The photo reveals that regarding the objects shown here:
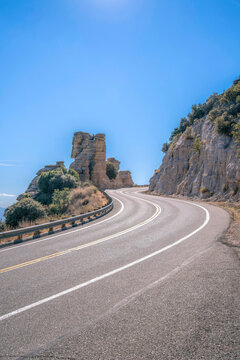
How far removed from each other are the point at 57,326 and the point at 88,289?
48.8 inches

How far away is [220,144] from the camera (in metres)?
23.7

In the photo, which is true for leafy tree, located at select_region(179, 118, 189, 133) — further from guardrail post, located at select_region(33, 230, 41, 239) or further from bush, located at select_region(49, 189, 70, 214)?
guardrail post, located at select_region(33, 230, 41, 239)

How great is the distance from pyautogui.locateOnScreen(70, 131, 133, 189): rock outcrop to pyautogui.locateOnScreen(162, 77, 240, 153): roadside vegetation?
21229 millimetres

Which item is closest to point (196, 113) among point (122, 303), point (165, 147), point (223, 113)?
point (165, 147)

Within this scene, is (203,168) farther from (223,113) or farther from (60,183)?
(60,183)

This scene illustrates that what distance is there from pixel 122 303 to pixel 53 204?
2185cm

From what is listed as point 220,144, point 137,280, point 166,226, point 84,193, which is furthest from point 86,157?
point 137,280

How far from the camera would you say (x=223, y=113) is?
25.3m

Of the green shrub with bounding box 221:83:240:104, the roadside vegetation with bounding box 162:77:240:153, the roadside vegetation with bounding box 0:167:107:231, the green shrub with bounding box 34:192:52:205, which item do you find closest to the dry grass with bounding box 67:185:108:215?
the roadside vegetation with bounding box 0:167:107:231

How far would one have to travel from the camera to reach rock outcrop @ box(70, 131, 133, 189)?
53438mm

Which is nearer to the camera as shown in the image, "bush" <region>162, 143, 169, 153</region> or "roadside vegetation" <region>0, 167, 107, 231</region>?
"roadside vegetation" <region>0, 167, 107, 231</region>

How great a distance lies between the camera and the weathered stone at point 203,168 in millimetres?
20797

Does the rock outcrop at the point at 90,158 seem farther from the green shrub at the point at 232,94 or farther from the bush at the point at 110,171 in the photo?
the green shrub at the point at 232,94

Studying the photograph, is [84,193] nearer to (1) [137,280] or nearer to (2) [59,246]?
(2) [59,246]
